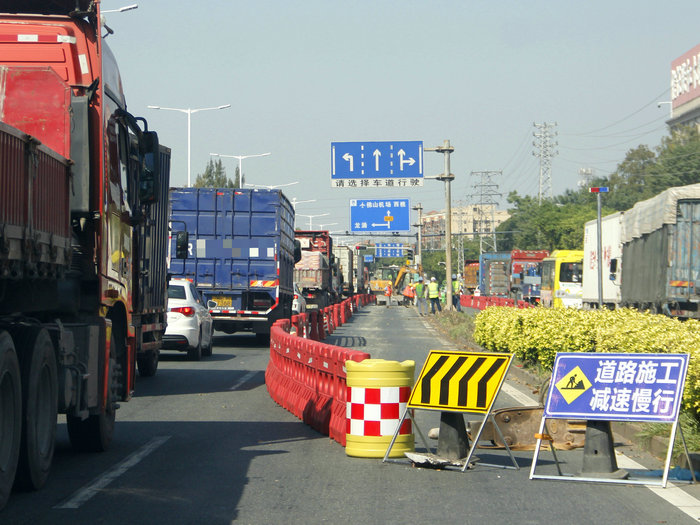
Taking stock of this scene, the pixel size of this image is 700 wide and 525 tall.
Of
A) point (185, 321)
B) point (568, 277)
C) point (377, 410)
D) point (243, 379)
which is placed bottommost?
point (243, 379)

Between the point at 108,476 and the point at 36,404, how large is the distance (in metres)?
0.97

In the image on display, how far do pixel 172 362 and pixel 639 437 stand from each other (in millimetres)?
11904

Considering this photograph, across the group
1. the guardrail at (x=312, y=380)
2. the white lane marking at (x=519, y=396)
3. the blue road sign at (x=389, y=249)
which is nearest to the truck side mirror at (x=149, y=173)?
the guardrail at (x=312, y=380)

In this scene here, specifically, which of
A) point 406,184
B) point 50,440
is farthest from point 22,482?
point 406,184

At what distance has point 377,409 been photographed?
361 inches

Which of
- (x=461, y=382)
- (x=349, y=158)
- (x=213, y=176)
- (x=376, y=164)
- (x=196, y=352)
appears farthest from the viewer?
(x=213, y=176)

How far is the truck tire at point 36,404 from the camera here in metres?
7.13

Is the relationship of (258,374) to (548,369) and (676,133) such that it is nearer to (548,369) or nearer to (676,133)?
(548,369)

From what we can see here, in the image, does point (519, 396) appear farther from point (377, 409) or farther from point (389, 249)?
point (389, 249)

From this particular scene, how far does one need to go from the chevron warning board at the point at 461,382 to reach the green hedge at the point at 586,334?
1582 mm

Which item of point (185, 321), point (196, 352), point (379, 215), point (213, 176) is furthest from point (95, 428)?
point (213, 176)

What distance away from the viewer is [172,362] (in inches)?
790

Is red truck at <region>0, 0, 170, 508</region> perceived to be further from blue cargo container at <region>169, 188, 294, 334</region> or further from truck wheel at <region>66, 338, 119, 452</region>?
blue cargo container at <region>169, 188, 294, 334</region>

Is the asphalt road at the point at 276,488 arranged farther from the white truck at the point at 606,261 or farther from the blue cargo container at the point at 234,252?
the white truck at the point at 606,261
